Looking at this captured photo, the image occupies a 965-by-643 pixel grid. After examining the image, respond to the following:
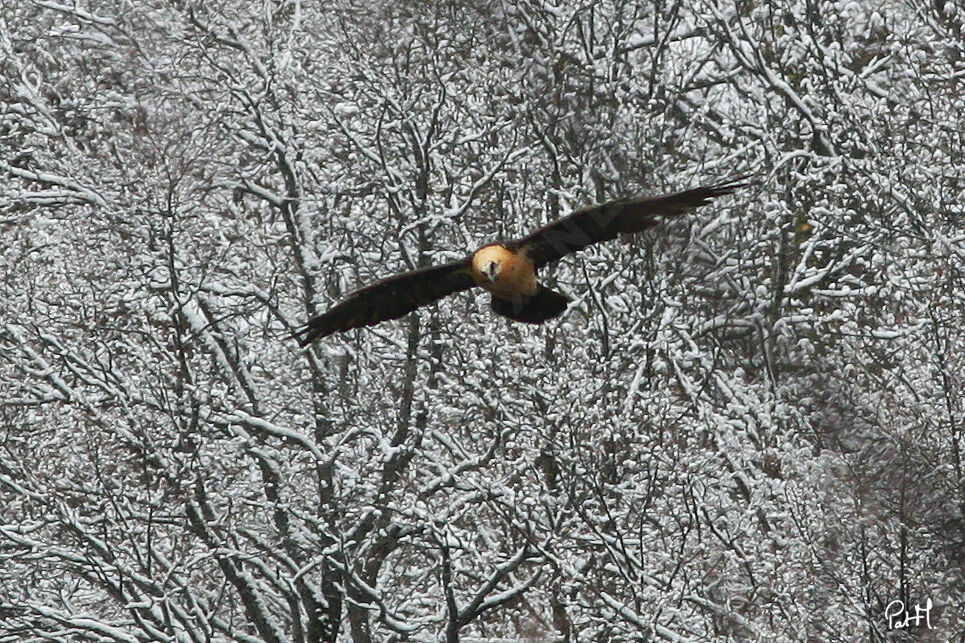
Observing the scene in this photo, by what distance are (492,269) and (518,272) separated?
16 cm

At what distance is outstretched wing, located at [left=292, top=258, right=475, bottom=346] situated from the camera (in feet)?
30.2

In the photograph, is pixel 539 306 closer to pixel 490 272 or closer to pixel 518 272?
pixel 518 272

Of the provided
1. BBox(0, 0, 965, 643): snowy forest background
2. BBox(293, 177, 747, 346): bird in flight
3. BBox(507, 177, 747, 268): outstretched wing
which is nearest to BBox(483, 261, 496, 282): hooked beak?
BBox(293, 177, 747, 346): bird in flight

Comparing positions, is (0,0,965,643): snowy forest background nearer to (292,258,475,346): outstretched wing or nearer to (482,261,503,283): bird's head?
(292,258,475,346): outstretched wing

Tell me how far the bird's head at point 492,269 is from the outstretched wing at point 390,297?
0.40 m

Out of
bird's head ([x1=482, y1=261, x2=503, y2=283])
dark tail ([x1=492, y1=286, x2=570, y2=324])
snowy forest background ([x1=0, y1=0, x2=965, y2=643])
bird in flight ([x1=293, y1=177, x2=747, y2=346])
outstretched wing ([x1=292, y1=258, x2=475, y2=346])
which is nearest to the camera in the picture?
bird in flight ([x1=293, y1=177, x2=747, y2=346])

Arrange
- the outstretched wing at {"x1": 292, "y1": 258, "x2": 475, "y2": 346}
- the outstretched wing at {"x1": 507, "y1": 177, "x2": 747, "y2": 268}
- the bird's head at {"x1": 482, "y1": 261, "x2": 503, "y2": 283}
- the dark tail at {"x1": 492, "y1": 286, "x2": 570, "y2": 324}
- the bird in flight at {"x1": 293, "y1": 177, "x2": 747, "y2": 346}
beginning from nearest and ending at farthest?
the outstretched wing at {"x1": 507, "y1": 177, "x2": 747, "y2": 268} → the bird in flight at {"x1": 293, "y1": 177, "x2": 747, "y2": 346} → the bird's head at {"x1": 482, "y1": 261, "x2": 503, "y2": 283} → the dark tail at {"x1": 492, "y1": 286, "x2": 570, "y2": 324} → the outstretched wing at {"x1": 292, "y1": 258, "x2": 475, "y2": 346}

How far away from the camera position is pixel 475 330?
41.5 feet

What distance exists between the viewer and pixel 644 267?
13.0 m

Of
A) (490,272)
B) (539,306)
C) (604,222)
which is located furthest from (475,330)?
(604,222)

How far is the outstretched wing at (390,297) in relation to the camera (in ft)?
30.2

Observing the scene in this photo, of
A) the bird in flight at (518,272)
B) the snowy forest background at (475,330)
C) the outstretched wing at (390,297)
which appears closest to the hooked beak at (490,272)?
the bird in flight at (518,272)

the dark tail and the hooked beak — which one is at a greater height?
the dark tail

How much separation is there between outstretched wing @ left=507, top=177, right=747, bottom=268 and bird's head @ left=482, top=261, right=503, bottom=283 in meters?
0.21
